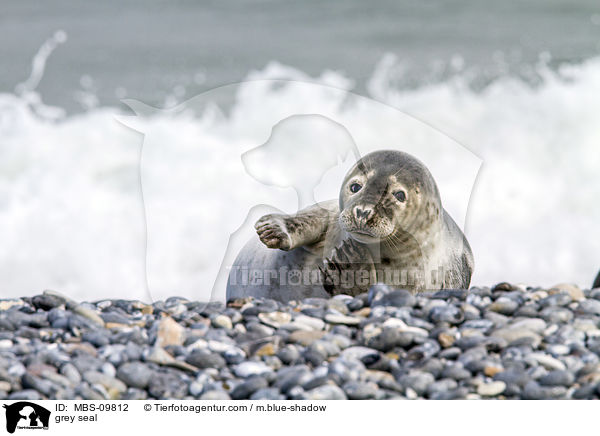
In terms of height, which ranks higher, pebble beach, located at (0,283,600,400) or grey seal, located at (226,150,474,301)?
grey seal, located at (226,150,474,301)

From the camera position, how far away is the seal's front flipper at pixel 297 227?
6230mm

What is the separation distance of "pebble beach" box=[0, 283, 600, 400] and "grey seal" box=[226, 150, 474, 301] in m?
0.73

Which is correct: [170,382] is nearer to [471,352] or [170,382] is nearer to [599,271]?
[471,352]

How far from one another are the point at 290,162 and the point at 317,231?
0.63 meters

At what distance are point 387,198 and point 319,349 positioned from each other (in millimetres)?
1592

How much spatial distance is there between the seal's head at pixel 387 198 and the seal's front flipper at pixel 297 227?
18.2 inches
